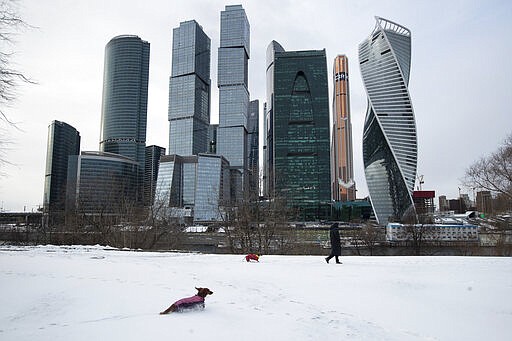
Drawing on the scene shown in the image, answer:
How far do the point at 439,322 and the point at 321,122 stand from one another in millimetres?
155770

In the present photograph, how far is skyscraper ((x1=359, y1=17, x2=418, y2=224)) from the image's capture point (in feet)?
363

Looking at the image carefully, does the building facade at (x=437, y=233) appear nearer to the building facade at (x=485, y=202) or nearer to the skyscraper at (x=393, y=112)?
the building facade at (x=485, y=202)

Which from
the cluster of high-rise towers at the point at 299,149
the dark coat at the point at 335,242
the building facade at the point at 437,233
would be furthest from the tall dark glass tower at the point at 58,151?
the dark coat at the point at 335,242

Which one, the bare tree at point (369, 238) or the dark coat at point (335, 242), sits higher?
the dark coat at point (335, 242)

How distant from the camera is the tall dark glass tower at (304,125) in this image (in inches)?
5960

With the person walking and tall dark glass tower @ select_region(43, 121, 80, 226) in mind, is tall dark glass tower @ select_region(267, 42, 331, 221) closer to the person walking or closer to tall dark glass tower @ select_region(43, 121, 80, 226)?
tall dark glass tower @ select_region(43, 121, 80, 226)

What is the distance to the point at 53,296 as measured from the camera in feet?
20.2

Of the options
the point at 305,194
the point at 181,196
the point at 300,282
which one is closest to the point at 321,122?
the point at 305,194

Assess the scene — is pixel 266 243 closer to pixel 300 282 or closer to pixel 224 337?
pixel 300 282

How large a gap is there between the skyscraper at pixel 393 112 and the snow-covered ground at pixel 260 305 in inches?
4261

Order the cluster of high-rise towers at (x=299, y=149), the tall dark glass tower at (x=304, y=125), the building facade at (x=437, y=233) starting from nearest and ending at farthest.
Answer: the building facade at (x=437, y=233) → the cluster of high-rise towers at (x=299, y=149) → the tall dark glass tower at (x=304, y=125)

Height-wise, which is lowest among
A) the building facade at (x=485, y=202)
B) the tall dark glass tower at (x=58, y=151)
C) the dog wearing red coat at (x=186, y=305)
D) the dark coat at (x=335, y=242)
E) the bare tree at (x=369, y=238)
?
the bare tree at (x=369, y=238)

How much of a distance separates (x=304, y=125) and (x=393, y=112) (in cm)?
5101

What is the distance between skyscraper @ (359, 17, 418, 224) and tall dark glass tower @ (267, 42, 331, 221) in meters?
36.2
